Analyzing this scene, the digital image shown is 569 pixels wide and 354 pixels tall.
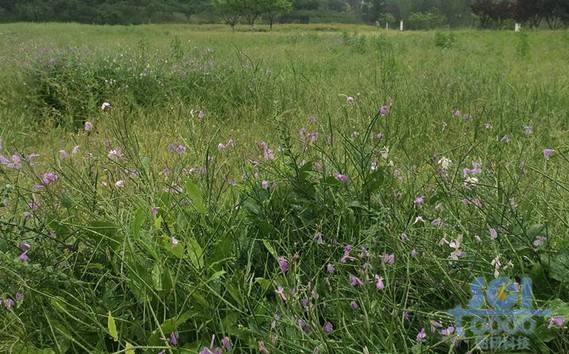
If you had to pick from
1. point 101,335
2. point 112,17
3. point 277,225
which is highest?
point 112,17

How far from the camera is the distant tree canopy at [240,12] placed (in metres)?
47.4

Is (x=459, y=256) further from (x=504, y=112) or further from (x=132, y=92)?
(x=132, y=92)

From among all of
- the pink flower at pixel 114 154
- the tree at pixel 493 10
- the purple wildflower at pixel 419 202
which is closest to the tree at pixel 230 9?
the tree at pixel 493 10

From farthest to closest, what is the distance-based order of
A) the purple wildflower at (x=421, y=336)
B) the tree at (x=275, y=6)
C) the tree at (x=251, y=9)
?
the tree at (x=275, y=6)
the tree at (x=251, y=9)
the purple wildflower at (x=421, y=336)

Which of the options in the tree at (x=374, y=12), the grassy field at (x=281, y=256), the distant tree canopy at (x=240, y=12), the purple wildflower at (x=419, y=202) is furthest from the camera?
the tree at (x=374, y=12)

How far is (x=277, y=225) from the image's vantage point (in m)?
1.91

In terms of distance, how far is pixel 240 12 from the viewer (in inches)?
2945

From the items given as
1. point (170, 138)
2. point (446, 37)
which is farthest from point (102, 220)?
point (446, 37)

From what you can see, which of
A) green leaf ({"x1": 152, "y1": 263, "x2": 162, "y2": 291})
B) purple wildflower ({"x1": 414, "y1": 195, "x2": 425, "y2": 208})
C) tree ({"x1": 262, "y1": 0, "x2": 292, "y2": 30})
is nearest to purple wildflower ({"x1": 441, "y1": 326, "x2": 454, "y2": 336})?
purple wildflower ({"x1": 414, "y1": 195, "x2": 425, "y2": 208})

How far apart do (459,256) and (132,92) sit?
468 cm

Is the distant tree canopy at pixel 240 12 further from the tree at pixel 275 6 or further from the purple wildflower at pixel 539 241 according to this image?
the purple wildflower at pixel 539 241
